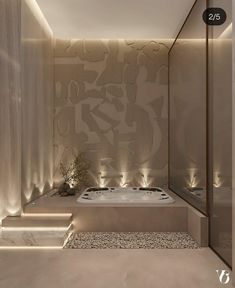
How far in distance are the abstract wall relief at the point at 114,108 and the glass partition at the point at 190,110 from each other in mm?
335

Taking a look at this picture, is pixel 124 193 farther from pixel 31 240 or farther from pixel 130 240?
pixel 31 240

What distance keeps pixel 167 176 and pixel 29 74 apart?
2.68m

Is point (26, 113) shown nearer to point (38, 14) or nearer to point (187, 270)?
point (38, 14)

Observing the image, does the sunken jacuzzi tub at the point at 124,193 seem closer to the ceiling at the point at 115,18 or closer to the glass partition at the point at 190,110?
the glass partition at the point at 190,110

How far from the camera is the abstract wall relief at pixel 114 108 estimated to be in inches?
200

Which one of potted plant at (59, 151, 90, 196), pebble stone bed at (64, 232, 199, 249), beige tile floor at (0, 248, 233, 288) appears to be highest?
potted plant at (59, 151, 90, 196)

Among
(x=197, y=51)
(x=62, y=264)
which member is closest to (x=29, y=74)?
(x=197, y=51)

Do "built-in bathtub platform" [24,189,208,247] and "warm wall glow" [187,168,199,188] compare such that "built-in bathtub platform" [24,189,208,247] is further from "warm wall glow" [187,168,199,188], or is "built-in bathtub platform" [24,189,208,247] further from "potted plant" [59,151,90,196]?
"potted plant" [59,151,90,196]

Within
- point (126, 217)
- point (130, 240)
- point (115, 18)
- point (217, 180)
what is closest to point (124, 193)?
point (126, 217)

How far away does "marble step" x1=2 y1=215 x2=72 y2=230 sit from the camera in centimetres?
317

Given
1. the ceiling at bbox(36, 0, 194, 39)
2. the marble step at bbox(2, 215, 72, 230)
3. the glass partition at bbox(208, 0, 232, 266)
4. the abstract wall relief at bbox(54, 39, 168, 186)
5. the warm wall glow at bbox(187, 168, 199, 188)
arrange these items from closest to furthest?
the glass partition at bbox(208, 0, 232, 266)
the marble step at bbox(2, 215, 72, 230)
the warm wall glow at bbox(187, 168, 199, 188)
the ceiling at bbox(36, 0, 194, 39)
the abstract wall relief at bbox(54, 39, 168, 186)

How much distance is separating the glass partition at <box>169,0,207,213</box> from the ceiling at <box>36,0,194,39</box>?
0.26m

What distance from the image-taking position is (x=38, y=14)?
4152mm

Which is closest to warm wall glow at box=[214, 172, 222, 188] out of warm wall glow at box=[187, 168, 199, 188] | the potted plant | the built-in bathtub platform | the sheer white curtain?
warm wall glow at box=[187, 168, 199, 188]
